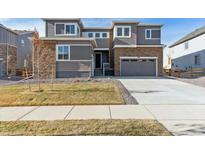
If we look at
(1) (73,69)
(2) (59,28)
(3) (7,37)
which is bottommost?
(1) (73,69)

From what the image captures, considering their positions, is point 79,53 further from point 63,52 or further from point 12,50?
point 12,50

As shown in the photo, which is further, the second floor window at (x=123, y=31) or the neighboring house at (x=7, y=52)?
the second floor window at (x=123, y=31)

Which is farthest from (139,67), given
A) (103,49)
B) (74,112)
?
(74,112)

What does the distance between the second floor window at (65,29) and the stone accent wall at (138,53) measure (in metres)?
5.11

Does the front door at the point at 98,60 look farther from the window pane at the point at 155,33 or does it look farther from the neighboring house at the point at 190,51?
the neighboring house at the point at 190,51

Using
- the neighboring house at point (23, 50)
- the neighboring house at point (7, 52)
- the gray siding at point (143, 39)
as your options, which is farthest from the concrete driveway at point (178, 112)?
the neighboring house at point (23, 50)

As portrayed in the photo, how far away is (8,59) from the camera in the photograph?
27781 mm

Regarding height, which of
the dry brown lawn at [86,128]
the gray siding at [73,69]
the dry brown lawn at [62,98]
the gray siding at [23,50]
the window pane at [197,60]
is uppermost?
the gray siding at [23,50]

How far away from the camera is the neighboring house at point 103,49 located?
22.4 meters

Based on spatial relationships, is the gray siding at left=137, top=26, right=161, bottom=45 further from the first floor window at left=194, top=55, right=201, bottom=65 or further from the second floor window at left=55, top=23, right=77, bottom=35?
the second floor window at left=55, top=23, right=77, bottom=35

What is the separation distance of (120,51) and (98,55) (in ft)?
14.6

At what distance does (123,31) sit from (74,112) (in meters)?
21.1

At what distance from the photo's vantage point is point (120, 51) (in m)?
27.1
